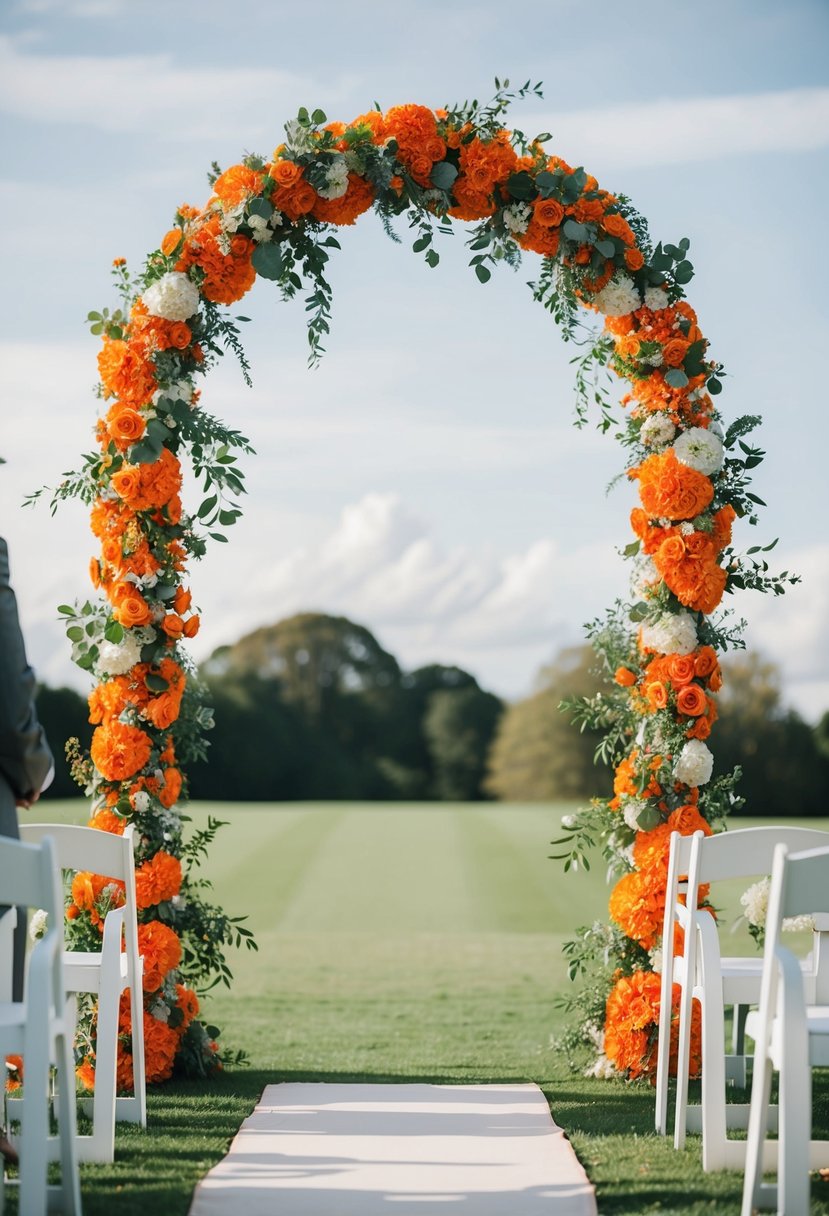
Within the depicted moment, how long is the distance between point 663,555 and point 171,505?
6.21ft

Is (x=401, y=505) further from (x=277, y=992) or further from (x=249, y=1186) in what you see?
(x=249, y=1186)

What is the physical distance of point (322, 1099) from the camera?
4781 millimetres

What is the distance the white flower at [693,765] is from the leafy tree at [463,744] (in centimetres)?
3234

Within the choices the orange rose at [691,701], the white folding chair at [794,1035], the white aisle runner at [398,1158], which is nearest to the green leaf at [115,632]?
the white aisle runner at [398,1158]

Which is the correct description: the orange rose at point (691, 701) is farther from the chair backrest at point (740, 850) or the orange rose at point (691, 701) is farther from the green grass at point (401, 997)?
the green grass at point (401, 997)

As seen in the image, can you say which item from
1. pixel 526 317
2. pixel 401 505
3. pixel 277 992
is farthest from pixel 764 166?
pixel 401 505

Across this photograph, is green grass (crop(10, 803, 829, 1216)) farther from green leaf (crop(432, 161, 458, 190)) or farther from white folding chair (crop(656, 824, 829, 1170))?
green leaf (crop(432, 161, 458, 190))

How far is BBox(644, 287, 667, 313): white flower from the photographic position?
5363 millimetres

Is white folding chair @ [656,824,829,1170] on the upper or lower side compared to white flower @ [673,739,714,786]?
lower

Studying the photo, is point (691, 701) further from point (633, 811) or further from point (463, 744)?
point (463, 744)

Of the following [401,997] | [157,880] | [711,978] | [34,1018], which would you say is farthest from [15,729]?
[401,997]

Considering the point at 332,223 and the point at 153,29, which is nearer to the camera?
the point at 332,223

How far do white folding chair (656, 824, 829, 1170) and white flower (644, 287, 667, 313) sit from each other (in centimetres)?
216

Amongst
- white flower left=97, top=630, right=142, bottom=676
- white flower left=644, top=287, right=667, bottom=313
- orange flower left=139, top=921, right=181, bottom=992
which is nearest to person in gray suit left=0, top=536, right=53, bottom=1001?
orange flower left=139, top=921, right=181, bottom=992
